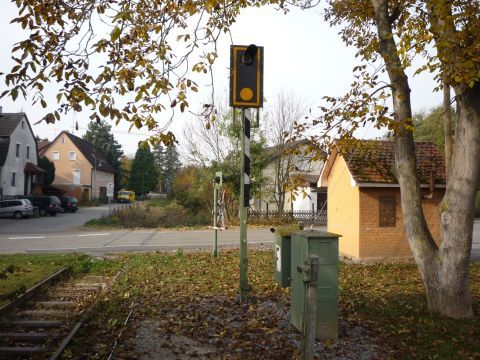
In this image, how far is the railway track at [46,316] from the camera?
225 inches

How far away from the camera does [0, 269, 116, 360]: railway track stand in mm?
5707

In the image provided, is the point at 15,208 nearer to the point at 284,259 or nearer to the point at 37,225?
the point at 37,225

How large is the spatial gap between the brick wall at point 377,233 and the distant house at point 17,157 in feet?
120

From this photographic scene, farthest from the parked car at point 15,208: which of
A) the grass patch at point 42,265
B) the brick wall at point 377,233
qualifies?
the brick wall at point 377,233

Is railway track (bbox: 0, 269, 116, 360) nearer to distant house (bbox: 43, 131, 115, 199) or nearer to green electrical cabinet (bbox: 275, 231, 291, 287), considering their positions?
green electrical cabinet (bbox: 275, 231, 291, 287)

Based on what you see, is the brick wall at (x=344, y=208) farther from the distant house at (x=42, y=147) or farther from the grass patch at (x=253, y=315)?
the distant house at (x=42, y=147)

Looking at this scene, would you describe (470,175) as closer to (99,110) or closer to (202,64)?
(202,64)

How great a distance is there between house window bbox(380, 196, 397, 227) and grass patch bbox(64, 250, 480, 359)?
323 centimetres

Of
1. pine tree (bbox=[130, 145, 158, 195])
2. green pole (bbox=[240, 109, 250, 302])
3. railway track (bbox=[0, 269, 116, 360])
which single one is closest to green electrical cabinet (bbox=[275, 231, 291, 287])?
green pole (bbox=[240, 109, 250, 302])

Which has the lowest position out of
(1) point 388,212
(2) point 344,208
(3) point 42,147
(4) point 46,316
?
(4) point 46,316

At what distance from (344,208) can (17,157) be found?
39480 mm

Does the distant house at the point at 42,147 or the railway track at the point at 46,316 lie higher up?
the distant house at the point at 42,147

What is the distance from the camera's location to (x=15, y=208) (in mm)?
35094

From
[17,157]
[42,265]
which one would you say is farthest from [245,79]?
[17,157]
